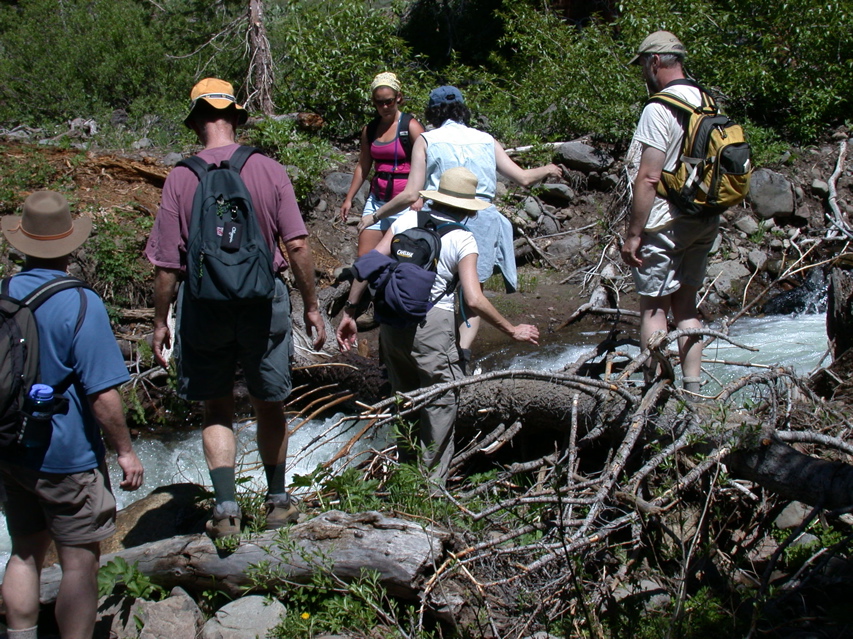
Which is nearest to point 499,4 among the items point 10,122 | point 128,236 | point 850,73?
point 850,73

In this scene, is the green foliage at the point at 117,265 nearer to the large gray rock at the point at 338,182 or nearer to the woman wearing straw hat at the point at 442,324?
the large gray rock at the point at 338,182

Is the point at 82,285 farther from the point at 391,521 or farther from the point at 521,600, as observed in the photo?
the point at 521,600

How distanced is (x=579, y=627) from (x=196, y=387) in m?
1.89

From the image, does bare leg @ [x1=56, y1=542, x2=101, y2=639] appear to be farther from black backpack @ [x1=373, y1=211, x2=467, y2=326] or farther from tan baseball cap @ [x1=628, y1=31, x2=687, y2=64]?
tan baseball cap @ [x1=628, y1=31, x2=687, y2=64]

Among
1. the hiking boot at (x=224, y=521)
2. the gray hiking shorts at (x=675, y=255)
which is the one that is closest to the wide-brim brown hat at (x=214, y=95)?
the hiking boot at (x=224, y=521)

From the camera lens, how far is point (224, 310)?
3.23 metres

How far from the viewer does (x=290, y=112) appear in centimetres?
1228

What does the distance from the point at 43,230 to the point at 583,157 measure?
901cm

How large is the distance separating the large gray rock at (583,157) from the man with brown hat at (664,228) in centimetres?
683

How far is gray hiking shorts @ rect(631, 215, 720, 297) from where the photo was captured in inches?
158

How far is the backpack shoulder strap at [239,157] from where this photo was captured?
10.7 ft

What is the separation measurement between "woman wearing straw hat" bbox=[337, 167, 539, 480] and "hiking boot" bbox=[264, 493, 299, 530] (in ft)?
2.33

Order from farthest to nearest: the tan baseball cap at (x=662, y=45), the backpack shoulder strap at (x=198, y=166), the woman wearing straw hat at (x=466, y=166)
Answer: the woman wearing straw hat at (x=466, y=166) < the tan baseball cap at (x=662, y=45) < the backpack shoulder strap at (x=198, y=166)

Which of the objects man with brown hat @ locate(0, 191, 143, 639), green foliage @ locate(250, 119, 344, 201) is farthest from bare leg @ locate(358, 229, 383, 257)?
green foliage @ locate(250, 119, 344, 201)
